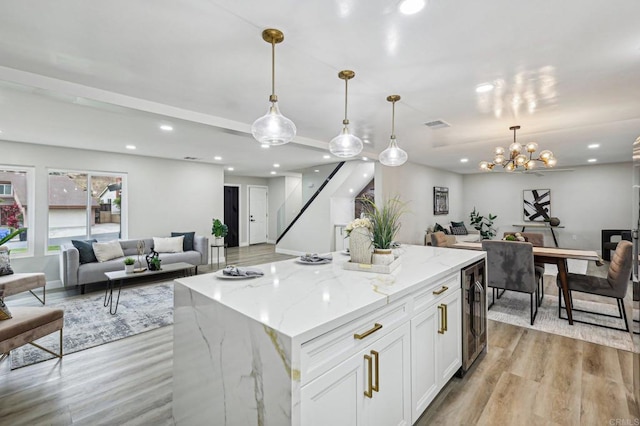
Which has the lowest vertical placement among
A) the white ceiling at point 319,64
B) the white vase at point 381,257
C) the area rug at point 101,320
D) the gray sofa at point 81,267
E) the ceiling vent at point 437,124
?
the area rug at point 101,320

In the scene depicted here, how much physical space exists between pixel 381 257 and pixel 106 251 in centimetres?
504

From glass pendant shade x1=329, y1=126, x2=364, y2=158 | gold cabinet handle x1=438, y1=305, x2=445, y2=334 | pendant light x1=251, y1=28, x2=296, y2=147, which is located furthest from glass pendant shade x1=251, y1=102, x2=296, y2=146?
gold cabinet handle x1=438, y1=305, x2=445, y2=334

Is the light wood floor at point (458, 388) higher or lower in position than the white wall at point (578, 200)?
lower

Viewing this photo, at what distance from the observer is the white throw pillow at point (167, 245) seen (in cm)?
580

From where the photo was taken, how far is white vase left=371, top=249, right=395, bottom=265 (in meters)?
2.03

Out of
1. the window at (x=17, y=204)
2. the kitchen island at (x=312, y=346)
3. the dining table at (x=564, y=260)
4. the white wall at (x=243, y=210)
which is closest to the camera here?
the kitchen island at (x=312, y=346)

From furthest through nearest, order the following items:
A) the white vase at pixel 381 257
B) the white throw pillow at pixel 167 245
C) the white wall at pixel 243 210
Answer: the white wall at pixel 243 210 → the white throw pillow at pixel 167 245 → the white vase at pixel 381 257

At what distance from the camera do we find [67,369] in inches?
96.4

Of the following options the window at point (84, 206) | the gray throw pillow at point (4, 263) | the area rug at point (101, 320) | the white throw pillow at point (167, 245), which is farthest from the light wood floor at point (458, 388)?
the window at point (84, 206)

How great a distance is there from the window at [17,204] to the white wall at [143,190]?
9 cm

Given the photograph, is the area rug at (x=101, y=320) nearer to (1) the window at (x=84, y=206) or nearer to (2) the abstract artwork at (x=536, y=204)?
(1) the window at (x=84, y=206)

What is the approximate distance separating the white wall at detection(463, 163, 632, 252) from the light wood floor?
676 centimetres

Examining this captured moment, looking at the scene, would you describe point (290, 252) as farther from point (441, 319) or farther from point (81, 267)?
point (441, 319)

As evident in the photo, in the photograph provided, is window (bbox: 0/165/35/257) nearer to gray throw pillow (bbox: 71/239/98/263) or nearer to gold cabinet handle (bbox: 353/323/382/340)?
gray throw pillow (bbox: 71/239/98/263)
